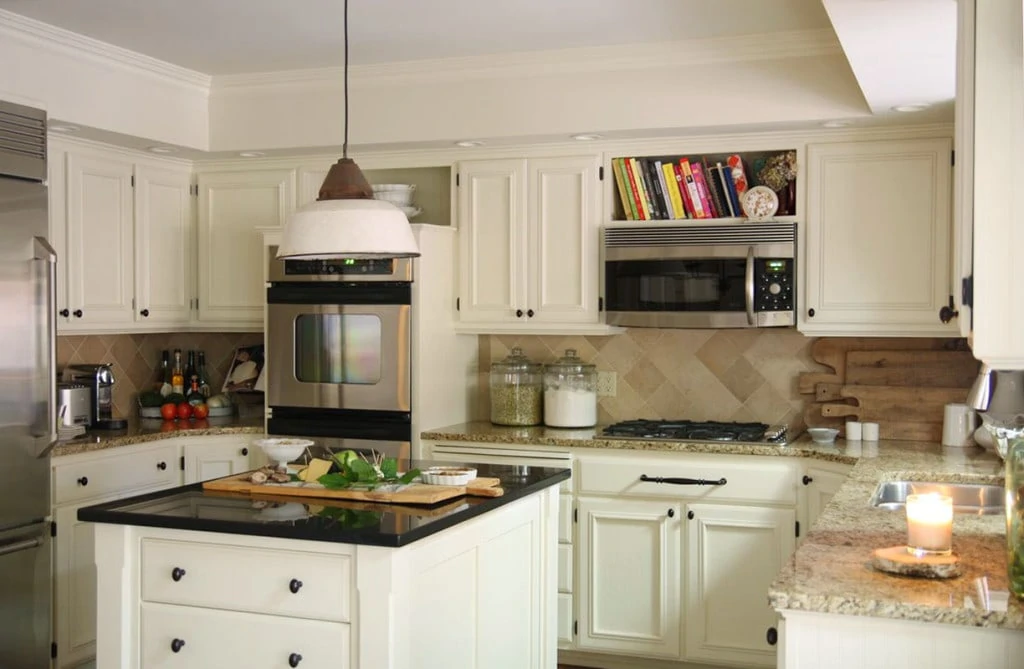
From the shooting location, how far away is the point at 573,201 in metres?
4.79

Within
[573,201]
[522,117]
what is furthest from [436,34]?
[573,201]

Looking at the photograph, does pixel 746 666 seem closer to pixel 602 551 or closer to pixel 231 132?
pixel 602 551

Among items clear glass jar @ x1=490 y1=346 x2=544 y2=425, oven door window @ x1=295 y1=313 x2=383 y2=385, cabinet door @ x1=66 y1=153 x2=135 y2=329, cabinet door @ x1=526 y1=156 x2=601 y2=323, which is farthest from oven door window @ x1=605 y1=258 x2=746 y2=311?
cabinet door @ x1=66 y1=153 x2=135 y2=329

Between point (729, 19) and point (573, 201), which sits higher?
point (729, 19)

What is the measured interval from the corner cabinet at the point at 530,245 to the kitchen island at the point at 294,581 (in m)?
1.65

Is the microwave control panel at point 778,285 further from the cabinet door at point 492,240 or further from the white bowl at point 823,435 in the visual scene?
the cabinet door at point 492,240

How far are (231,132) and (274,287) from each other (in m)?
0.73

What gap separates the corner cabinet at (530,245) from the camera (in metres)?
4.78

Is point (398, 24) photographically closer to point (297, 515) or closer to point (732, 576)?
point (297, 515)

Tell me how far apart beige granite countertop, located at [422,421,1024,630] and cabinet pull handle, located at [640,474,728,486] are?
0.42 metres

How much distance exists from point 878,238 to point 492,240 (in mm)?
1577

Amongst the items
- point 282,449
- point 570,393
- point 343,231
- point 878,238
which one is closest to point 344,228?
point 343,231

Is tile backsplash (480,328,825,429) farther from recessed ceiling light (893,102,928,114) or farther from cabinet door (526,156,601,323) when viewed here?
recessed ceiling light (893,102,928,114)

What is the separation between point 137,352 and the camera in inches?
217
